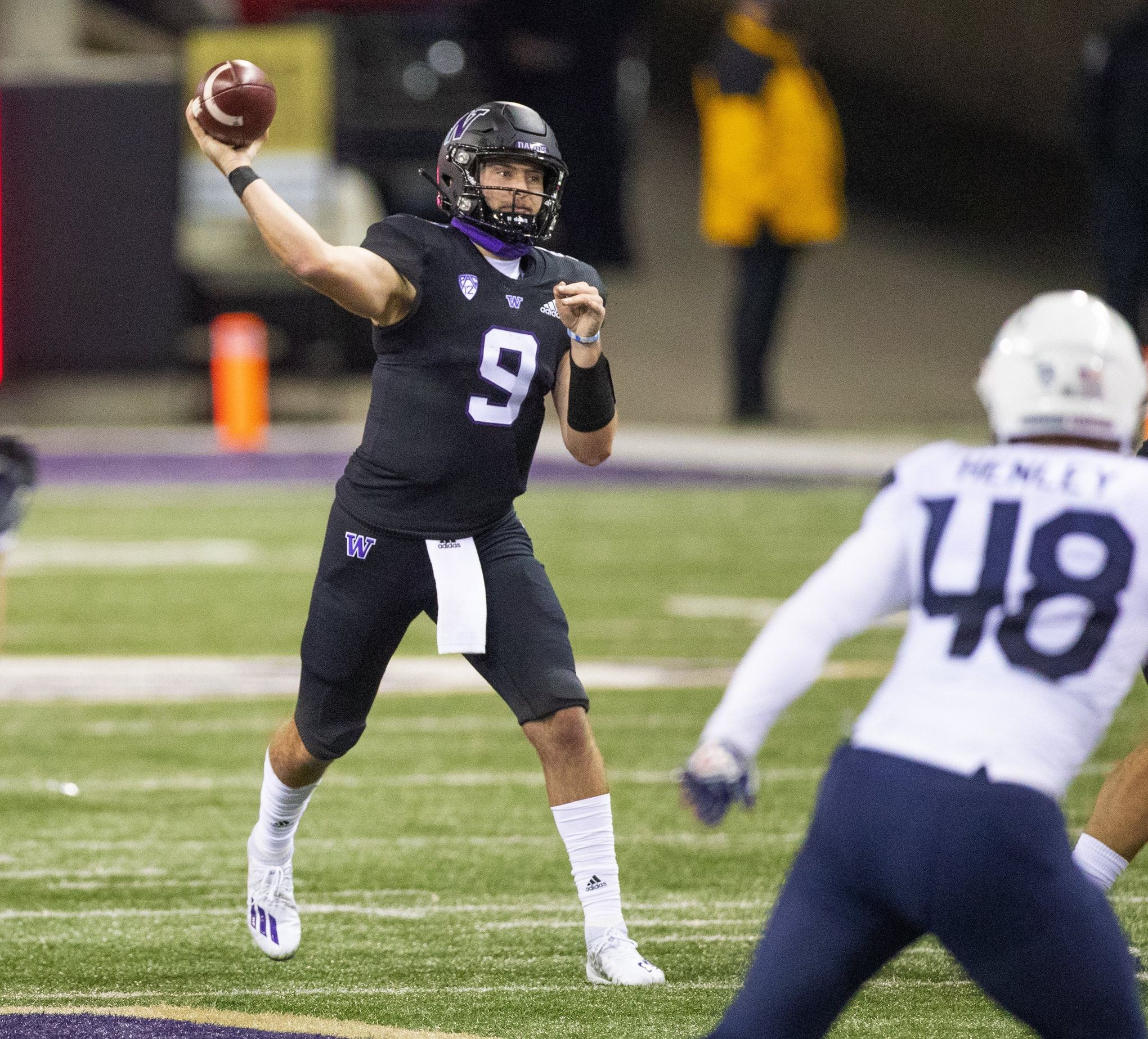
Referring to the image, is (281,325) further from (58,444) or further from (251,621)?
(251,621)

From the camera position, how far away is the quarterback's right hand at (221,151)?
4543mm

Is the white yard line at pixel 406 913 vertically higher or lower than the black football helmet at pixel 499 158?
lower

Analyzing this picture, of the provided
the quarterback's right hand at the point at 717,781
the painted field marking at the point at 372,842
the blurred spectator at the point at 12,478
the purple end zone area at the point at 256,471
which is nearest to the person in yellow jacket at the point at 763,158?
the purple end zone area at the point at 256,471

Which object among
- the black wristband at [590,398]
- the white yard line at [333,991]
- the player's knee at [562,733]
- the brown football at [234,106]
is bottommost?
the white yard line at [333,991]

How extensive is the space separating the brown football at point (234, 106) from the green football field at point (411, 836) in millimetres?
1726

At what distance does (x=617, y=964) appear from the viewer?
4.52 meters

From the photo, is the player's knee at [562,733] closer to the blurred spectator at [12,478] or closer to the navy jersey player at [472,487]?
the navy jersey player at [472,487]

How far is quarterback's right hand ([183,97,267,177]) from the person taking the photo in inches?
179

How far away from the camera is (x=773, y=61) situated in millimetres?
14086

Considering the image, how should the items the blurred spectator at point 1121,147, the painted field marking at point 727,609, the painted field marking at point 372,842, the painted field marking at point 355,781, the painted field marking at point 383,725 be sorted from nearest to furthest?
the painted field marking at point 372,842 → the painted field marking at point 355,781 → the painted field marking at point 383,725 → the painted field marking at point 727,609 → the blurred spectator at point 1121,147

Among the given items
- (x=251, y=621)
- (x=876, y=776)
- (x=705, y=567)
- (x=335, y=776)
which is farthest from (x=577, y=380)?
(x=705, y=567)

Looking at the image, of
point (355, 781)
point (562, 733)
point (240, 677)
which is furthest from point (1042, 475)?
point (240, 677)

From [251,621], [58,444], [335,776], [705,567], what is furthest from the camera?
[58,444]

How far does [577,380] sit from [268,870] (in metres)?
1.27
